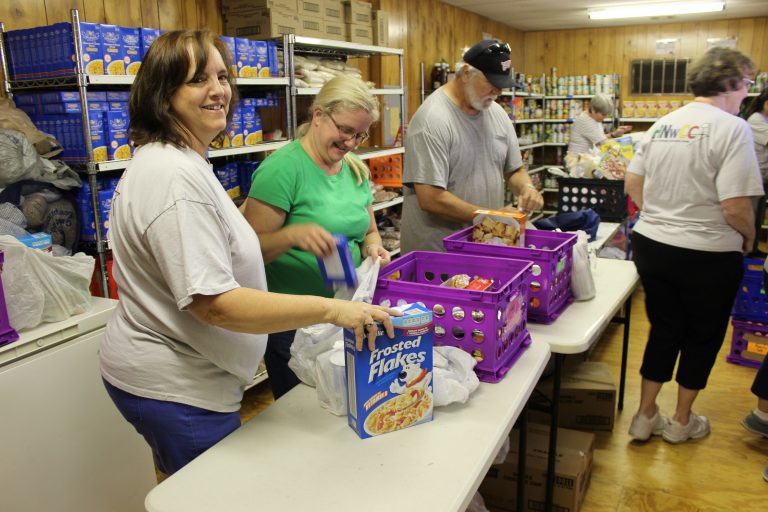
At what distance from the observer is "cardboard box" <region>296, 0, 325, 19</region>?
3768mm

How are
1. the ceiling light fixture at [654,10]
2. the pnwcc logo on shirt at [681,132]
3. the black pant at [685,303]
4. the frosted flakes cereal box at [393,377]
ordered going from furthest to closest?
the ceiling light fixture at [654,10]
the black pant at [685,303]
the pnwcc logo on shirt at [681,132]
the frosted flakes cereal box at [393,377]

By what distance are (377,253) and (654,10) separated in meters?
6.80

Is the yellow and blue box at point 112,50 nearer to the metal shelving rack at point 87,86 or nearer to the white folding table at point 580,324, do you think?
the metal shelving rack at point 87,86

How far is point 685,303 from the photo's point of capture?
2.66 m

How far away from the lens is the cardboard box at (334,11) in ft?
13.0

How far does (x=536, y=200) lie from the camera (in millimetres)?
2477

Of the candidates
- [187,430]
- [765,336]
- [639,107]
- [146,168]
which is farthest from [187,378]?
[639,107]

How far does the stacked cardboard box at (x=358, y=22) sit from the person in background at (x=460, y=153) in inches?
72.6

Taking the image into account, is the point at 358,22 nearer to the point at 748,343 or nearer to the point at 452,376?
the point at 748,343

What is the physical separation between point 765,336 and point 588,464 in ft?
6.39

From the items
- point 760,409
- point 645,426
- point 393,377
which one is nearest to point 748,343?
point 760,409

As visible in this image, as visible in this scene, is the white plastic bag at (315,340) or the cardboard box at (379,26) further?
the cardboard box at (379,26)

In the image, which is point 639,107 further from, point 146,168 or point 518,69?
point 146,168

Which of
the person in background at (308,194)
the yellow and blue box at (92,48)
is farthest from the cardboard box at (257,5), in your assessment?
the person in background at (308,194)
